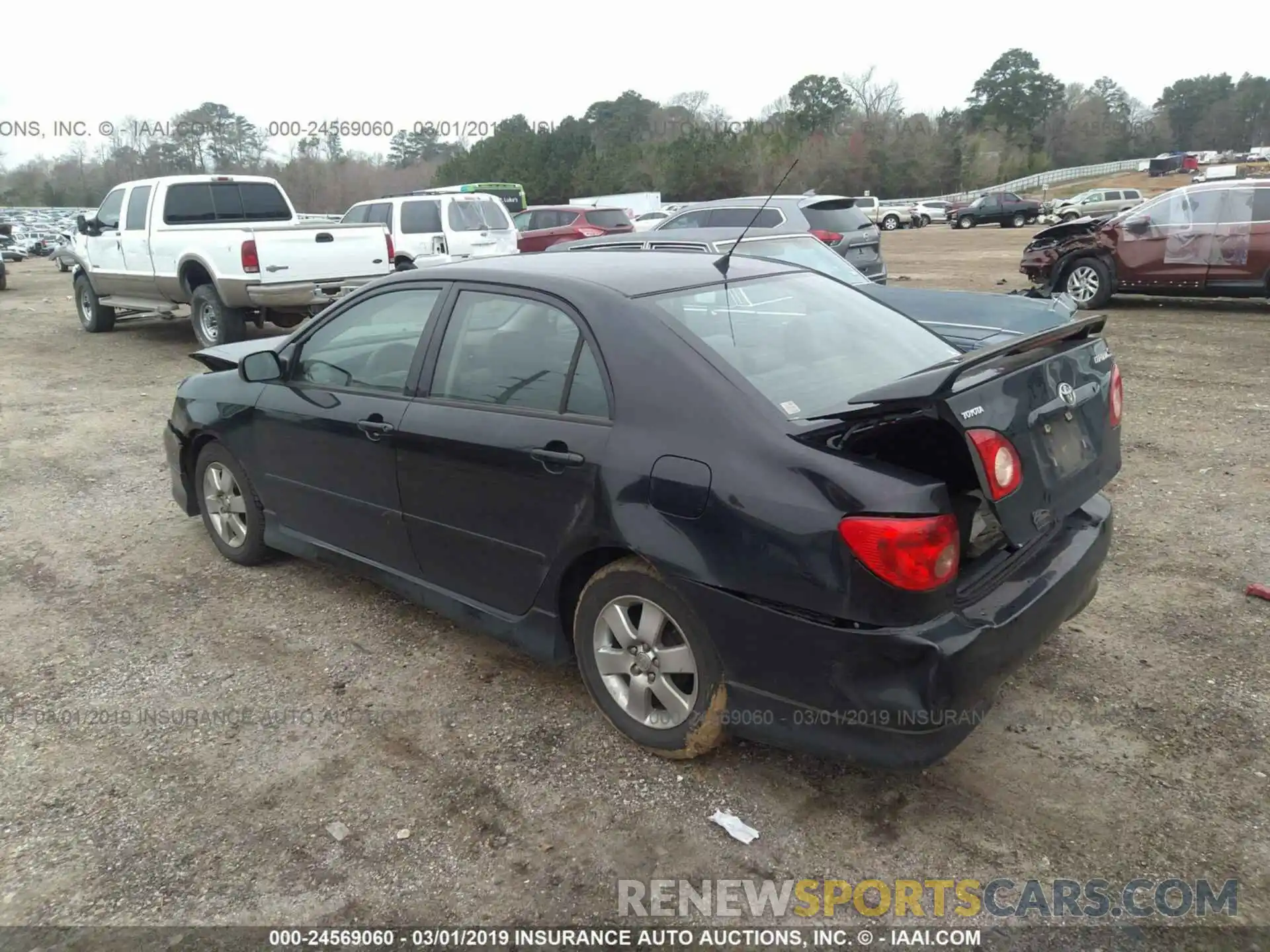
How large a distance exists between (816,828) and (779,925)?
400 millimetres

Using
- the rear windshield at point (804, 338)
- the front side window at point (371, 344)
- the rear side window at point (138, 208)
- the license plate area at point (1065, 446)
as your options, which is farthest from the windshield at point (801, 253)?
the rear side window at point (138, 208)

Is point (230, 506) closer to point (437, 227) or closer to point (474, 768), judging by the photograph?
point (474, 768)

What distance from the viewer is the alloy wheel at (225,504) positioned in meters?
4.76

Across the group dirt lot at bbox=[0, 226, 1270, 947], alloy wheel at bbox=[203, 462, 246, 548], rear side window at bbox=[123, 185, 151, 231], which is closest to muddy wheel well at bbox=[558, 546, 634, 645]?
dirt lot at bbox=[0, 226, 1270, 947]

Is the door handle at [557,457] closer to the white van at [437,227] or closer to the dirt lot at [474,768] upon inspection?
the dirt lot at [474,768]

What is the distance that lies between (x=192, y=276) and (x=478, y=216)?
193 inches

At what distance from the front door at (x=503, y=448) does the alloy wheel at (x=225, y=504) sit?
1522 millimetres

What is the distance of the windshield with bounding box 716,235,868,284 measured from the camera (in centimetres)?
816

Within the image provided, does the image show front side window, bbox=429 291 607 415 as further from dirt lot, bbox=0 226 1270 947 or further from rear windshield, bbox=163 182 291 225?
rear windshield, bbox=163 182 291 225

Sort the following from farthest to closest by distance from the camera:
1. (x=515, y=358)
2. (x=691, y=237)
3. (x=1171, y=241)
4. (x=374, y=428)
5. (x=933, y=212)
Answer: (x=933, y=212)
(x=1171, y=241)
(x=691, y=237)
(x=374, y=428)
(x=515, y=358)

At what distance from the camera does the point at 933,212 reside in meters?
49.2

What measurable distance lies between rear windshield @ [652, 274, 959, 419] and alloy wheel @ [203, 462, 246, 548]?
274cm

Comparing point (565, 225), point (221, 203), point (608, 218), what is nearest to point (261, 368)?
point (221, 203)

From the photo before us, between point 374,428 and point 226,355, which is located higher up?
point 226,355
